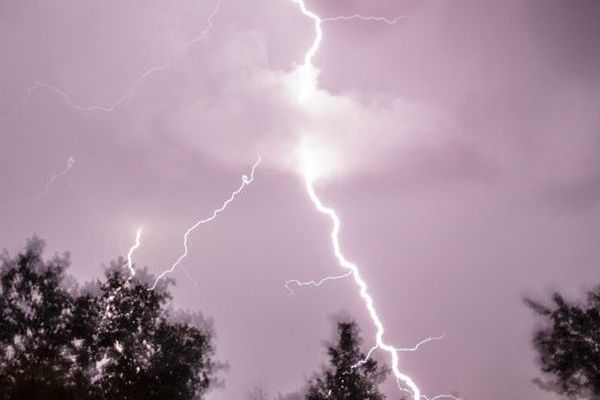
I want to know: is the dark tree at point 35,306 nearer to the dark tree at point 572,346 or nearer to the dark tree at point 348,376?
the dark tree at point 348,376

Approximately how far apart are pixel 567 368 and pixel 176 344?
23.0 meters

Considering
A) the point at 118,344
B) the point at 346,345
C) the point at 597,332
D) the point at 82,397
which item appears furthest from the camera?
the point at 346,345

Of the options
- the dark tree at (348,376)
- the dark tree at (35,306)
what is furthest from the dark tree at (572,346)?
the dark tree at (35,306)

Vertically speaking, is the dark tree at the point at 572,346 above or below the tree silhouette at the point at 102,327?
below

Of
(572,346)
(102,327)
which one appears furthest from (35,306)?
(572,346)

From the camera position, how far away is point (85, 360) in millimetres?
31078

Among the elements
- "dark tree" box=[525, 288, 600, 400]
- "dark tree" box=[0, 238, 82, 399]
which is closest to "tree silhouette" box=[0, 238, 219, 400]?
"dark tree" box=[0, 238, 82, 399]

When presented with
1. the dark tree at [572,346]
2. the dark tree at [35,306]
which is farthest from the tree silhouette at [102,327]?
the dark tree at [572,346]

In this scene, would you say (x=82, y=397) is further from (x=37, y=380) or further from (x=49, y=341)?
(x=49, y=341)

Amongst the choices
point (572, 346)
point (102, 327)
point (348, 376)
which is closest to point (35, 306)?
point (102, 327)

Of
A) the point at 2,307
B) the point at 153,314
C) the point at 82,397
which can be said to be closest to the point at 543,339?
the point at 153,314

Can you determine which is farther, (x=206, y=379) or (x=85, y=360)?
(x=206, y=379)

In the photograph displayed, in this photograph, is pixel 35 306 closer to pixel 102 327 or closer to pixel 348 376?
pixel 102 327

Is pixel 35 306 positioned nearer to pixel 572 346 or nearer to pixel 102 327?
pixel 102 327
